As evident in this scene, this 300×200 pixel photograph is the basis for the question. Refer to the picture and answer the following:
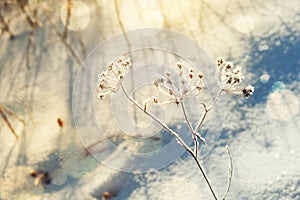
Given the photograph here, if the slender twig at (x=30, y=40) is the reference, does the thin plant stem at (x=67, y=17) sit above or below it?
above

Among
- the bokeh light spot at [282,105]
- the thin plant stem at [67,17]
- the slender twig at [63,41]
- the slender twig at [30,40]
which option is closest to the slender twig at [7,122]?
the slender twig at [30,40]

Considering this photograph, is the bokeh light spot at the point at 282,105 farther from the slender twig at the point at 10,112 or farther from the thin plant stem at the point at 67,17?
the slender twig at the point at 10,112

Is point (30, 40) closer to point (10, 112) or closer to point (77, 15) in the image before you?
point (77, 15)

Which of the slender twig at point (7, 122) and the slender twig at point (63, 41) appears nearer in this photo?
the slender twig at point (7, 122)

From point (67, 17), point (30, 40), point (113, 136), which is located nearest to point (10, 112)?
point (30, 40)

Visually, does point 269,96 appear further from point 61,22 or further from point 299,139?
point 61,22

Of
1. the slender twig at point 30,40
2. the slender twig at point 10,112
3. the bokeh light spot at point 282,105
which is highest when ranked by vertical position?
the bokeh light spot at point 282,105

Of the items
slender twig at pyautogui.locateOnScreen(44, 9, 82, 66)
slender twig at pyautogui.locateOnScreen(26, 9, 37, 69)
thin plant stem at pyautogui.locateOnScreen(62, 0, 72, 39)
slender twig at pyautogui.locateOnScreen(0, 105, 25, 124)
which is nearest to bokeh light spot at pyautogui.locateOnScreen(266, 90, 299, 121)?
slender twig at pyautogui.locateOnScreen(44, 9, 82, 66)

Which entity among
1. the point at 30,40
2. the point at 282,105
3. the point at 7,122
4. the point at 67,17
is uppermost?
the point at 67,17

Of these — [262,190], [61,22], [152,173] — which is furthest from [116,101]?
[262,190]

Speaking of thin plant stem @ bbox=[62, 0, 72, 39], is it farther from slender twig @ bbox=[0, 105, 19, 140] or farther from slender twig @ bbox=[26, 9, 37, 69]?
slender twig @ bbox=[0, 105, 19, 140]
